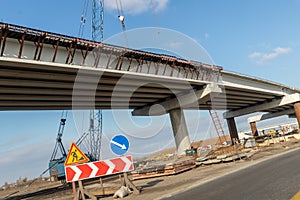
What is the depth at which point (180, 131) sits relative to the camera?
139 feet

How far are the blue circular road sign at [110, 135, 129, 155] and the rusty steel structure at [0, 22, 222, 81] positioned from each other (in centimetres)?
1272

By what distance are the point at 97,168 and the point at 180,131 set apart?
31910mm

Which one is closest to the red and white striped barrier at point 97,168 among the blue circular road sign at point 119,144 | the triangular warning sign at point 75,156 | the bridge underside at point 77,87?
the triangular warning sign at point 75,156

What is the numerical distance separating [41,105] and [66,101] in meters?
3.08

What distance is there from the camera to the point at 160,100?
142ft

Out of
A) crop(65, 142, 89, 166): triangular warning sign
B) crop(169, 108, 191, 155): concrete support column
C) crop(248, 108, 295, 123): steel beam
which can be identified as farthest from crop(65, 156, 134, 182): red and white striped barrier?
crop(248, 108, 295, 123): steel beam

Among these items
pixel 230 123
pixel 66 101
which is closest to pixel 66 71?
pixel 66 101

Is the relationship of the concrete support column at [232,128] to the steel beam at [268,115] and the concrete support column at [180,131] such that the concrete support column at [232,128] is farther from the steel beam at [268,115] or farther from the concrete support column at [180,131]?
the concrete support column at [180,131]

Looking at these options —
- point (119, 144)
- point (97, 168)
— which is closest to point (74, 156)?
point (97, 168)

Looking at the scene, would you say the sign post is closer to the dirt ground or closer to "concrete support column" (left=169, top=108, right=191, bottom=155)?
the dirt ground

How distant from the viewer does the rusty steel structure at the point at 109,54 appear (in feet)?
65.1

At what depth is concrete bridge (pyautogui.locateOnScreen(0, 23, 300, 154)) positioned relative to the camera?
68.8 ft

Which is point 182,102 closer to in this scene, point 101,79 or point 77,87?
point 101,79

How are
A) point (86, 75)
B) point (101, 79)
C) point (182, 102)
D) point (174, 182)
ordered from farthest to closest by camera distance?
point (182, 102) < point (101, 79) < point (86, 75) < point (174, 182)
